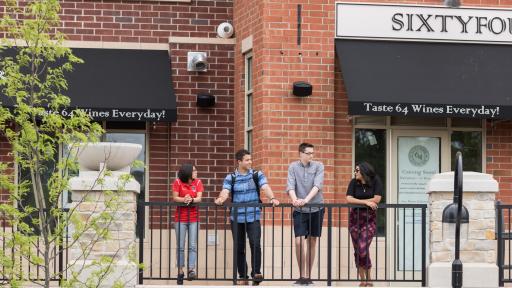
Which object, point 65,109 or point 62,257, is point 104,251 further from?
point 65,109

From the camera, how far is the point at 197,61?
23.0m

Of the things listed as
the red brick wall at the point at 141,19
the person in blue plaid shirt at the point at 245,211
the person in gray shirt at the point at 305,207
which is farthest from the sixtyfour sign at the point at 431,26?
the person in blue plaid shirt at the point at 245,211

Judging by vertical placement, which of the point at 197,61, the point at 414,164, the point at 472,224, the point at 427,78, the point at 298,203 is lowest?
the point at 472,224

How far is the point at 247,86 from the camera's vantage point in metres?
22.5

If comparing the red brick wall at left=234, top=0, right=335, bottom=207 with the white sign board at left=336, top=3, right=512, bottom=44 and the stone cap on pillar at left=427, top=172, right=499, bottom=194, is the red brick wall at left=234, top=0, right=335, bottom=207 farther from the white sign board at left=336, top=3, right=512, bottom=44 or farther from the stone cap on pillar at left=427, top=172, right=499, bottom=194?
the stone cap on pillar at left=427, top=172, right=499, bottom=194

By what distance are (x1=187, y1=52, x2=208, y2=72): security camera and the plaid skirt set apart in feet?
18.9

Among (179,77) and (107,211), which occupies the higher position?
(179,77)

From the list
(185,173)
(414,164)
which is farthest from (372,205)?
(414,164)

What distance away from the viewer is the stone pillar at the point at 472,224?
1755 centimetres

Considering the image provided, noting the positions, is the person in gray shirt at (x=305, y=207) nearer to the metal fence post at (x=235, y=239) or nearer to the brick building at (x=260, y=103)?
the metal fence post at (x=235, y=239)

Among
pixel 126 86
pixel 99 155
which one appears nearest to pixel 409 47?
pixel 126 86

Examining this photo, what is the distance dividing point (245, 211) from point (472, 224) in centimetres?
282

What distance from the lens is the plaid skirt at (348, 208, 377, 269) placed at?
1792cm

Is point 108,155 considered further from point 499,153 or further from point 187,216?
point 499,153
